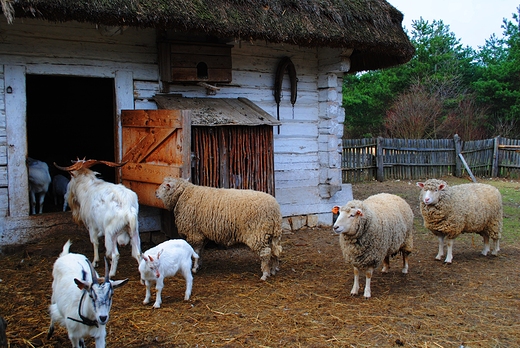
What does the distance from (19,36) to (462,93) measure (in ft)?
89.2

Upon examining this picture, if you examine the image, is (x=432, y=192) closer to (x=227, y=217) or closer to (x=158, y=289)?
(x=227, y=217)

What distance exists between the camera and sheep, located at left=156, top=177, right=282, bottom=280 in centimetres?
666

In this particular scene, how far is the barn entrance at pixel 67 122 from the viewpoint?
488 inches

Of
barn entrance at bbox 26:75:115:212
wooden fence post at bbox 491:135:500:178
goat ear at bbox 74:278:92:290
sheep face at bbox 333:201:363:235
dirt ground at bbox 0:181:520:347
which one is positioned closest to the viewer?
goat ear at bbox 74:278:92:290

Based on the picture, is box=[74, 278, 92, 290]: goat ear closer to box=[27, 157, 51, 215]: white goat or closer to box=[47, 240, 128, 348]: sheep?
box=[47, 240, 128, 348]: sheep

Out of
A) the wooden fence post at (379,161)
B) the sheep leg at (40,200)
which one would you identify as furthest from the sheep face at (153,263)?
the wooden fence post at (379,161)

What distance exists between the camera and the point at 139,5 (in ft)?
23.5

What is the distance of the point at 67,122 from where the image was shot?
13.0 meters

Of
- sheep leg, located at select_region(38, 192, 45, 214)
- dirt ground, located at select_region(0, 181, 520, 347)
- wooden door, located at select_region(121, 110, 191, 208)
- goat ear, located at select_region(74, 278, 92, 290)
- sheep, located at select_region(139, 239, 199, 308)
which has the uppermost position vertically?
wooden door, located at select_region(121, 110, 191, 208)

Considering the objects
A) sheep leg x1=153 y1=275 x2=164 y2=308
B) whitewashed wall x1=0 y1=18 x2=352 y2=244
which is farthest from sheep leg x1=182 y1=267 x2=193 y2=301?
whitewashed wall x1=0 y1=18 x2=352 y2=244

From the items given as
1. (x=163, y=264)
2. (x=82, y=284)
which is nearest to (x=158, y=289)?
(x=163, y=264)

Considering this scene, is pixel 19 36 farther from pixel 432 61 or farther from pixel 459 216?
pixel 432 61

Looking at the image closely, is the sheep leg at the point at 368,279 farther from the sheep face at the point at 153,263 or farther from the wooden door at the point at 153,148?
the wooden door at the point at 153,148

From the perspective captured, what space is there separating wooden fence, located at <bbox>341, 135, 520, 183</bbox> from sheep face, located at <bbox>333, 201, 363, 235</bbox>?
12.1 m
